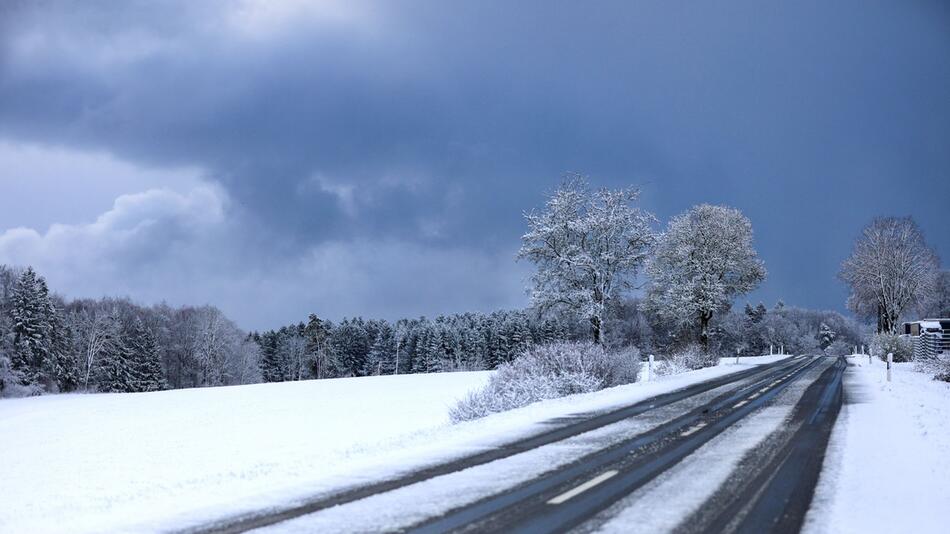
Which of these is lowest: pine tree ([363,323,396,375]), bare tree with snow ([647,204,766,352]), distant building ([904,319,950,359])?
pine tree ([363,323,396,375])

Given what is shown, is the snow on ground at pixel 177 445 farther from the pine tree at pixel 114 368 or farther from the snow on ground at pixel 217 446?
the pine tree at pixel 114 368

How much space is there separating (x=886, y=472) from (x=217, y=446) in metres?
18.0

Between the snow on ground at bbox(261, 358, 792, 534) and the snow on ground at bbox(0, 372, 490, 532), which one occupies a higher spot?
the snow on ground at bbox(261, 358, 792, 534)

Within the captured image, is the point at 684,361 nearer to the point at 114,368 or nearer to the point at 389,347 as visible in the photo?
the point at 114,368

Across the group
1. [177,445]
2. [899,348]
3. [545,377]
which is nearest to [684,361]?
[899,348]

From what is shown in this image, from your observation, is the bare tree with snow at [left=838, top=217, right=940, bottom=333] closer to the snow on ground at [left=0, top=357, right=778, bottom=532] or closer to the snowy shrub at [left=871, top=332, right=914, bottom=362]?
the snowy shrub at [left=871, top=332, right=914, bottom=362]

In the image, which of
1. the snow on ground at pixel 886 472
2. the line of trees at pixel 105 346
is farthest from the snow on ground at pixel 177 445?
the line of trees at pixel 105 346

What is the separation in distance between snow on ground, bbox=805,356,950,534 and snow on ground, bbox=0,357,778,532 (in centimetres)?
565

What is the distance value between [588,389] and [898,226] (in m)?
50.6

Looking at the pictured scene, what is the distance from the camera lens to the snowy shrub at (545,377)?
68.6 ft

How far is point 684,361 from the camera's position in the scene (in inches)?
1727

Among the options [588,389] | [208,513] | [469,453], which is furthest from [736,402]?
[208,513]

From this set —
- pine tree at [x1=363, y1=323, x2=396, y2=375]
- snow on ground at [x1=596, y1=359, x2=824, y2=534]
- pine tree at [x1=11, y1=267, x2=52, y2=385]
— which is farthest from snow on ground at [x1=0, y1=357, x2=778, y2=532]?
pine tree at [x1=363, y1=323, x2=396, y2=375]

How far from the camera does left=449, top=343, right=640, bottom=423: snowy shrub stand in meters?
20.9
